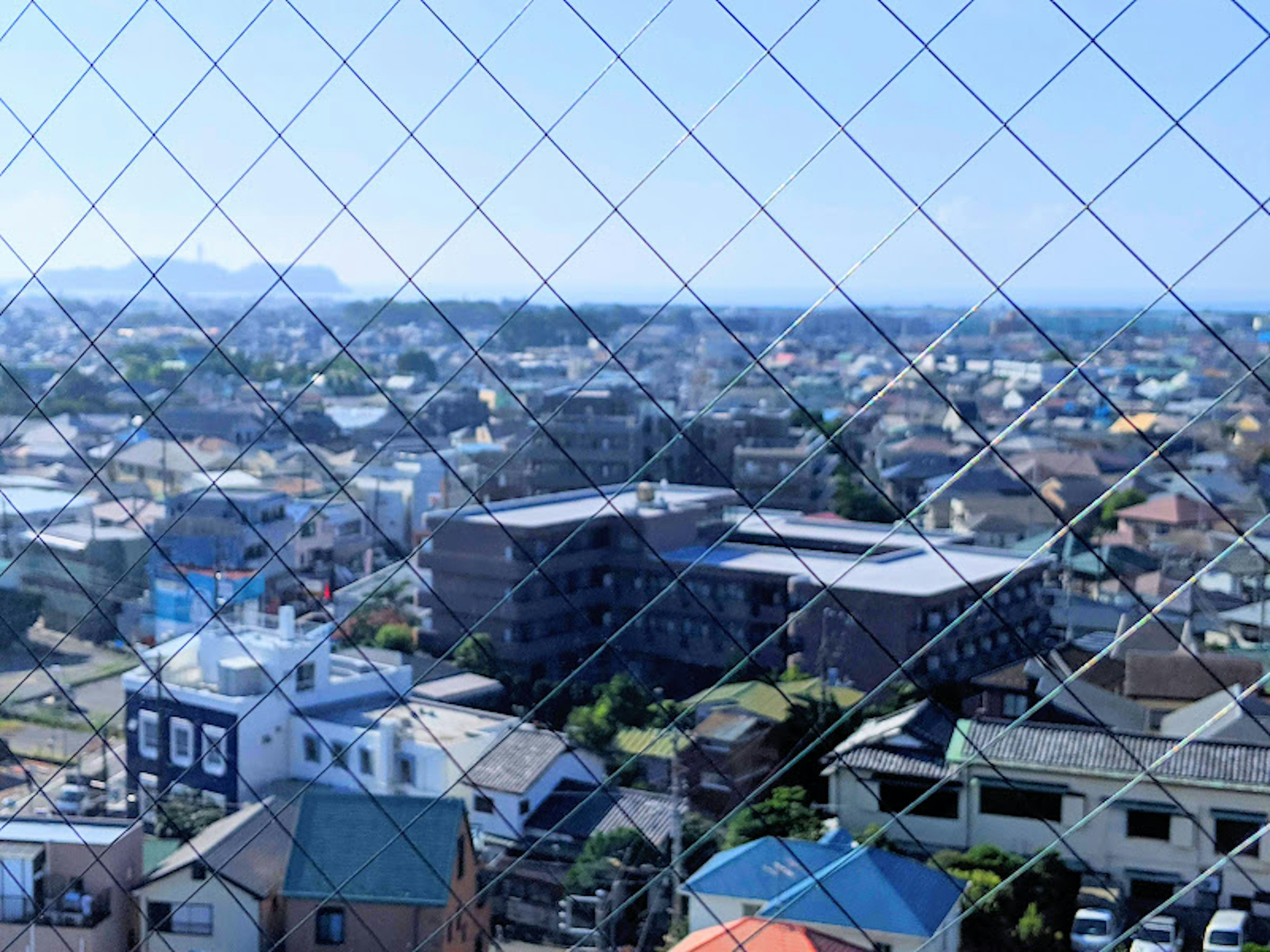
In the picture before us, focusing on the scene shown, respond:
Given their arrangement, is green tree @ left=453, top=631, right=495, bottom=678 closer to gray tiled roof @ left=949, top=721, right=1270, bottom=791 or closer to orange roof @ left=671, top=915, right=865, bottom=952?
gray tiled roof @ left=949, top=721, right=1270, bottom=791

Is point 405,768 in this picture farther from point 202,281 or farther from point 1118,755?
point 202,281

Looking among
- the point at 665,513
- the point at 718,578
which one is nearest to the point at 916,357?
the point at 718,578

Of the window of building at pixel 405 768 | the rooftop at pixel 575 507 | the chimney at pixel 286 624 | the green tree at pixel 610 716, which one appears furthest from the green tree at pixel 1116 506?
the window of building at pixel 405 768

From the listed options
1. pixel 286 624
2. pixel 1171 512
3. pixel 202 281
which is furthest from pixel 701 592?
pixel 202 281

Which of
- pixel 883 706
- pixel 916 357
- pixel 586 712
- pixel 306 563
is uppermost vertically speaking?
pixel 916 357

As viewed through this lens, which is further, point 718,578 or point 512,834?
point 718,578

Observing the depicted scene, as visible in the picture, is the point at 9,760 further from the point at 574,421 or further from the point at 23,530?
the point at 574,421

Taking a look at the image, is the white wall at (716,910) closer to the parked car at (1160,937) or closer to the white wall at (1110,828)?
the white wall at (1110,828)
